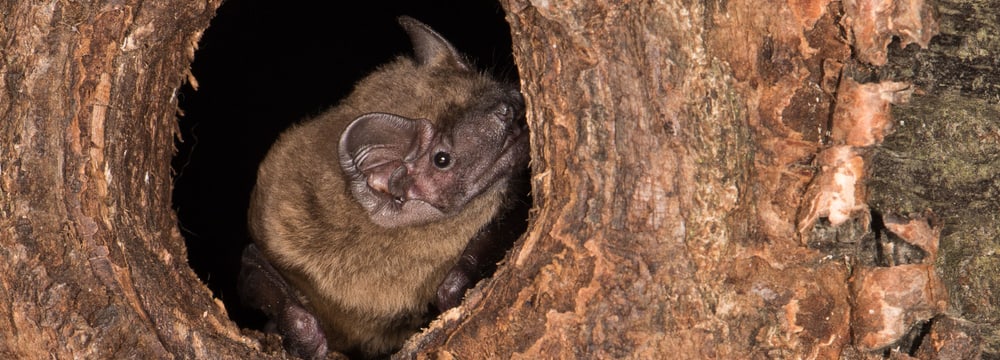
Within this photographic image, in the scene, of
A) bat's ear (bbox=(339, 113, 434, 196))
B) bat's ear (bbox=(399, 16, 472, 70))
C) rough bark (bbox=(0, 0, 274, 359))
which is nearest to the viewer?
rough bark (bbox=(0, 0, 274, 359))

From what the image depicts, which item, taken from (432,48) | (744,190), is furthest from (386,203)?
(744,190)

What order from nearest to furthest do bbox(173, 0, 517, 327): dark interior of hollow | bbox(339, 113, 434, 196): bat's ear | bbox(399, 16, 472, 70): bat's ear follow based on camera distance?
bbox(339, 113, 434, 196): bat's ear
bbox(399, 16, 472, 70): bat's ear
bbox(173, 0, 517, 327): dark interior of hollow

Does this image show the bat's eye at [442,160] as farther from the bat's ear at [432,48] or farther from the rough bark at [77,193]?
the rough bark at [77,193]

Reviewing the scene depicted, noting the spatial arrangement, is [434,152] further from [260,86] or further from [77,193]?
[260,86]

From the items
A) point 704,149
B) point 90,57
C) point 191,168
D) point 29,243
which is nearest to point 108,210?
point 29,243

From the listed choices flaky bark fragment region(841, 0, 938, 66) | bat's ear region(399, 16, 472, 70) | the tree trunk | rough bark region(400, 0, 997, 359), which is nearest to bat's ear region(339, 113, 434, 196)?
bat's ear region(399, 16, 472, 70)

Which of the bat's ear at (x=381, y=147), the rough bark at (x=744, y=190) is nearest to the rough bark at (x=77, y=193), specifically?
the bat's ear at (x=381, y=147)

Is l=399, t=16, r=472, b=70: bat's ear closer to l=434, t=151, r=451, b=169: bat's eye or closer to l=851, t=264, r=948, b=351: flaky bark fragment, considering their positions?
l=434, t=151, r=451, b=169: bat's eye

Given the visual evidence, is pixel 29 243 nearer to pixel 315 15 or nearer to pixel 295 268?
pixel 295 268
